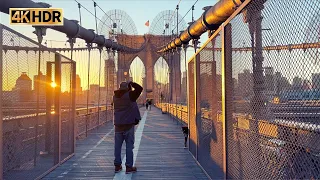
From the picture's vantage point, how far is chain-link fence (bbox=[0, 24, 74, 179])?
4562mm

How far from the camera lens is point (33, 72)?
5.75 m

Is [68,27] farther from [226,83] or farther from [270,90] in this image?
[270,90]

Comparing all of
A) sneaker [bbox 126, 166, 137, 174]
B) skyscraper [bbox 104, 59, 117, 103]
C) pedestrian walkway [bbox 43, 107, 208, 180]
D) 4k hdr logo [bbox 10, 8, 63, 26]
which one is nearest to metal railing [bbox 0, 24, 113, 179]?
pedestrian walkway [bbox 43, 107, 208, 180]

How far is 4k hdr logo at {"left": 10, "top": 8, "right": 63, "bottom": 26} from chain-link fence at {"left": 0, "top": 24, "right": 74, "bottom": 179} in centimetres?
155

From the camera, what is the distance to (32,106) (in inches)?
234

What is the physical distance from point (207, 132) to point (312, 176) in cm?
392

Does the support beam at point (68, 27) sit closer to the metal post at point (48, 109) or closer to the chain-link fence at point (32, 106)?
the chain-link fence at point (32, 106)

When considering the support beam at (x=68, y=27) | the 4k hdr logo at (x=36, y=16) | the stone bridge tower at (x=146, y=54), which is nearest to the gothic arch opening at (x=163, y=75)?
the stone bridge tower at (x=146, y=54)

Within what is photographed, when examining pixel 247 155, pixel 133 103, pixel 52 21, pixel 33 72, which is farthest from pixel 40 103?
pixel 52 21

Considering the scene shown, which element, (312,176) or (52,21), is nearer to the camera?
(312,176)

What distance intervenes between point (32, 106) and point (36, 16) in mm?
4501

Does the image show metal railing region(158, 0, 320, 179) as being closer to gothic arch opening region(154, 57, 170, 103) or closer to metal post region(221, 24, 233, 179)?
metal post region(221, 24, 233, 179)

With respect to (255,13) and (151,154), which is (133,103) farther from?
(255,13)

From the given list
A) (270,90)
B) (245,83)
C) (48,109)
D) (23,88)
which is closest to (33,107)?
(23,88)
